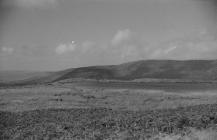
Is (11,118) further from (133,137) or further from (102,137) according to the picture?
(133,137)

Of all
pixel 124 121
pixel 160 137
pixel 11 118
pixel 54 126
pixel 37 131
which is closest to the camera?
pixel 160 137

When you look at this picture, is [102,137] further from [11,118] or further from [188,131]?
[11,118]

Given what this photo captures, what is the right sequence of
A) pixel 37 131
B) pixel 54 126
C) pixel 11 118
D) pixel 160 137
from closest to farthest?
pixel 160 137 < pixel 37 131 < pixel 54 126 < pixel 11 118

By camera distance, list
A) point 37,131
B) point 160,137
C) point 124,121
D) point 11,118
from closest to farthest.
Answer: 1. point 160,137
2. point 37,131
3. point 124,121
4. point 11,118

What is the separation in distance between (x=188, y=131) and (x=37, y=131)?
29.9 feet

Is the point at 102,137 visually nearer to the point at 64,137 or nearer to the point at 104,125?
the point at 64,137

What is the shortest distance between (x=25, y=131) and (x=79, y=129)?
3.33 metres

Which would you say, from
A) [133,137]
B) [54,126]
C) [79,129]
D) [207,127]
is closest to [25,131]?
[54,126]

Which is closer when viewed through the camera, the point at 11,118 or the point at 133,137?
the point at 133,137

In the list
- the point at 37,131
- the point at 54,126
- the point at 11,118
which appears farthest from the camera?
the point at 11,118

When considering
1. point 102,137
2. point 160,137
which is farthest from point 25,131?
point 160,137

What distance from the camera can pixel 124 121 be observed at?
819 inches

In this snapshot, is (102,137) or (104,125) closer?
(102,137)

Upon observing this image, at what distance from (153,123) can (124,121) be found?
215 cm
